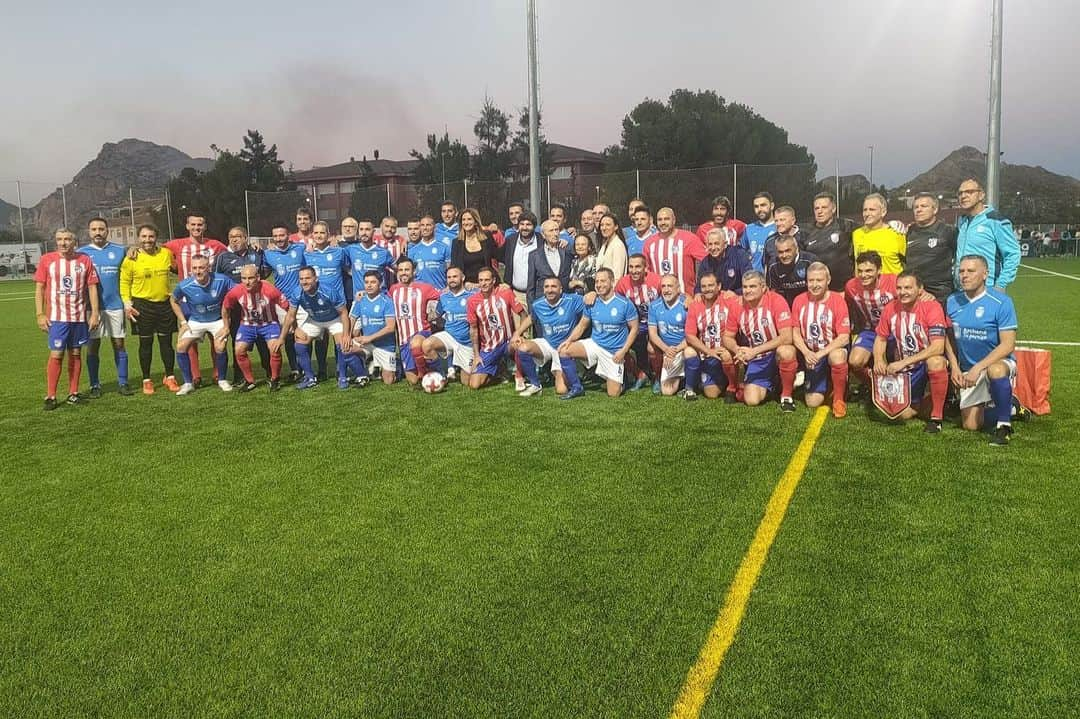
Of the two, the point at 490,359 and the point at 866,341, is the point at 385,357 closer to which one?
the point at 490,359

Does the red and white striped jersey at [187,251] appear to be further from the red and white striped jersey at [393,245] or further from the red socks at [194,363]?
the red and white striped jersey at [393,245]

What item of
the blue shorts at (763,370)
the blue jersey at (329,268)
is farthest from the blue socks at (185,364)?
the blue shorts at (763,370)

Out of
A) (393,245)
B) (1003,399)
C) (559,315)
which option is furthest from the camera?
(393,245)

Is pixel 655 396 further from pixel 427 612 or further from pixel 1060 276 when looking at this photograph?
pixel 1060 276

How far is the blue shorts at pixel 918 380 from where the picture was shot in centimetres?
534

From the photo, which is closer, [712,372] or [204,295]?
[712,372]

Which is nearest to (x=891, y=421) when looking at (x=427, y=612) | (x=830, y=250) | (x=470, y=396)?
(x=830, y=250)

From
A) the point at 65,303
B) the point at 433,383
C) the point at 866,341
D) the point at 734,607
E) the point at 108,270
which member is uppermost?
the point at 108,270

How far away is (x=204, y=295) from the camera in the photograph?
7.38 meters

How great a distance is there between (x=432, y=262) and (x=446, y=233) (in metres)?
0.50

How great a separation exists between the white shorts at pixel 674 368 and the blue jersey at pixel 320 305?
3.24 m

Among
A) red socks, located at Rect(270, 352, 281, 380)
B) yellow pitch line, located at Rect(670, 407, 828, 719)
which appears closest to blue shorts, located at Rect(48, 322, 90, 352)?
red socks, located at Rect(270, 352, 281, 380)

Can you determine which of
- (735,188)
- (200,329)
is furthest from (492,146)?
(200,329)

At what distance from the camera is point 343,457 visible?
4.95 meters
